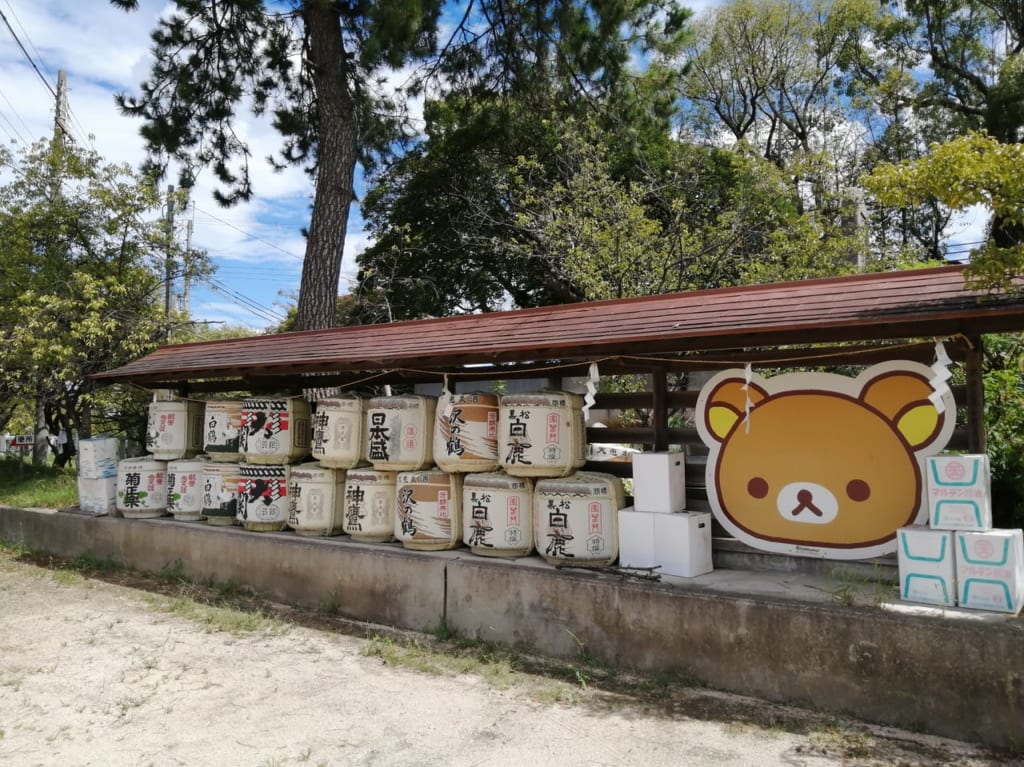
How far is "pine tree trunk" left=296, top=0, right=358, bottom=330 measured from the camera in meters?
12.5

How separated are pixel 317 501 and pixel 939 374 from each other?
19.9 ft

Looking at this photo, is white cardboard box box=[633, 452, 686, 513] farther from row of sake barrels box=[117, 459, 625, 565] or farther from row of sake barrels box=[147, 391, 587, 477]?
row of sake barrels box=[147, 391, 587, 477]

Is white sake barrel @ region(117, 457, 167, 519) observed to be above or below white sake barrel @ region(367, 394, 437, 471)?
below

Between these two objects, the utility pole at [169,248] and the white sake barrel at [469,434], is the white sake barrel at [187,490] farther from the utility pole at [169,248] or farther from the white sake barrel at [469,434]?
the utility pole at [169,248]

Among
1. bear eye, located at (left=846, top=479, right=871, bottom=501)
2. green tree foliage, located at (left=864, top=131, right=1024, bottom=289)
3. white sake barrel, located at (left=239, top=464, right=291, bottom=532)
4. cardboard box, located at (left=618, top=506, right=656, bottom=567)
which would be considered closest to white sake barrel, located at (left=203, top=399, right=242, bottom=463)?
white sake barrel, located at (left=239, top=464, right=291, bottom=532)

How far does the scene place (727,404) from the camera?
652 cm

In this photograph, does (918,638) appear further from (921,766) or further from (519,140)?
(519,140)

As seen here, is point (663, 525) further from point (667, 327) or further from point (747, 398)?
point (667, 327)

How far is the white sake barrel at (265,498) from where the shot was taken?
8.34 m

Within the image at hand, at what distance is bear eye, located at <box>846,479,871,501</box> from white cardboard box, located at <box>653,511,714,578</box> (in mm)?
1197

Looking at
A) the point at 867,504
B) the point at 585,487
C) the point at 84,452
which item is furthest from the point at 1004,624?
the point at 84,452

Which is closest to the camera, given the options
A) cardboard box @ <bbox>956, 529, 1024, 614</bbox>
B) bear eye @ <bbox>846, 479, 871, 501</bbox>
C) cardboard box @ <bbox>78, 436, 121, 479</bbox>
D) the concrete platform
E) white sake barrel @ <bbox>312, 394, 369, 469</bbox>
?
the concrete platform

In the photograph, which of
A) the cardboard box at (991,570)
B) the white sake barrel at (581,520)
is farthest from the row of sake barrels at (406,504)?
the cardboard box at (991,570)

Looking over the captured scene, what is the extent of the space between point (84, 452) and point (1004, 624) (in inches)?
414
